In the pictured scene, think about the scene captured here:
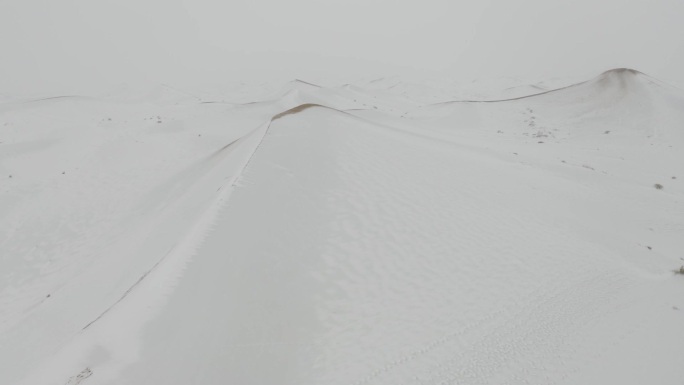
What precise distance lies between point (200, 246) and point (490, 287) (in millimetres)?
4462

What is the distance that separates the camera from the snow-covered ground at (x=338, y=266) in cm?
455

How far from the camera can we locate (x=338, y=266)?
6082 millimetres

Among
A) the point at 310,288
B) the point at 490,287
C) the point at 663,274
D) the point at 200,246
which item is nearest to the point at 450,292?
the point at 490,287

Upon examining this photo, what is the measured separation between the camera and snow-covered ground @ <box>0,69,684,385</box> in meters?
4.55

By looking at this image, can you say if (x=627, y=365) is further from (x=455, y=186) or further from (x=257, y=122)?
(x=257, y=122)

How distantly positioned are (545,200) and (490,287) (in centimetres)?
478

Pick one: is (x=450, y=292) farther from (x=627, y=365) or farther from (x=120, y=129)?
(x=120, y=129)

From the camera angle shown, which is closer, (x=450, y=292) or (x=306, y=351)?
(x=306, y=351)

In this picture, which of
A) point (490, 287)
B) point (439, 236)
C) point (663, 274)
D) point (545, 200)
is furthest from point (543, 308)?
point (545, 200)

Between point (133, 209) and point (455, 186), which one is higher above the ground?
point (455, 186)

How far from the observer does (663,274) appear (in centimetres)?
761

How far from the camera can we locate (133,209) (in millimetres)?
10727

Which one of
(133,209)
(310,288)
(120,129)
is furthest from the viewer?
(120,129)

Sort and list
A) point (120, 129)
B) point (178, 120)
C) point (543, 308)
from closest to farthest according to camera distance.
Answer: point (543, 308) → point (120, 129) → point (178, 120)
